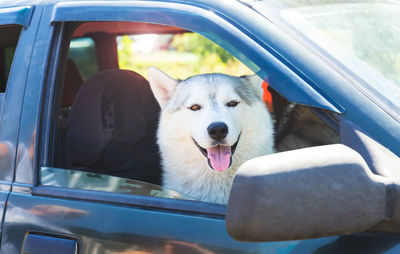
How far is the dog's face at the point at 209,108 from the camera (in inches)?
95.5

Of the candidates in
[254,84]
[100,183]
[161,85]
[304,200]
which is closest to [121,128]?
[161,85]

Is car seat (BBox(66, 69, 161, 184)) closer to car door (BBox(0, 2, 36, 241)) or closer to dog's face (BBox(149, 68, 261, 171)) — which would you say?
dog's face (BBox(149, 68, 261, 171))

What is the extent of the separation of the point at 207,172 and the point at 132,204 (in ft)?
2.66

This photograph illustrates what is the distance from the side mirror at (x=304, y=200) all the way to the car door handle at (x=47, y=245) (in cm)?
78

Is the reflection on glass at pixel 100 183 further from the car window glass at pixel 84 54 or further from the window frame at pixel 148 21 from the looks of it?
the car window glass at pixel 84 54

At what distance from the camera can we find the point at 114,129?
9.20 ft

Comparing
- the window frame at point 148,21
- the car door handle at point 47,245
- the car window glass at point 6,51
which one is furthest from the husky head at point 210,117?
the car window glass at point 6,51

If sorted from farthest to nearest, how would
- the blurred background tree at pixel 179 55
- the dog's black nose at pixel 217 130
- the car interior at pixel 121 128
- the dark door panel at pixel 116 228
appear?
the blurred background tree at pixel 179 55, the car interior at pixel 121 128, the dog's black nose at pixel 217 130, the dark door panel at pixel 116 228

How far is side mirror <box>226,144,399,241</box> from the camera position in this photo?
1.18 meters

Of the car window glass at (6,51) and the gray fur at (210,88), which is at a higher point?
the car window glass at (6,51)

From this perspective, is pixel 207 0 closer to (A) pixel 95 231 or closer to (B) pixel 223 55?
(A) pixel 95 231

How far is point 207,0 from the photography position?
1.76 meters

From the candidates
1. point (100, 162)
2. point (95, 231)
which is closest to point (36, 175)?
point (95, 231)

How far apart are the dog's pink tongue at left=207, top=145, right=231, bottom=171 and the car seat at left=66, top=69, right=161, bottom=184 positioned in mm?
398
